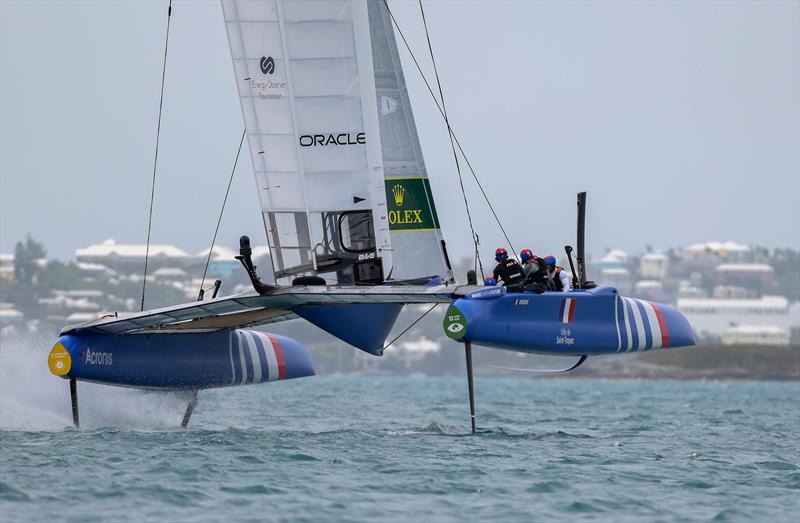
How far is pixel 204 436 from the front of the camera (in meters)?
11.5

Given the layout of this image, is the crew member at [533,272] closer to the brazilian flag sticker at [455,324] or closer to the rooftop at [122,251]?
the brazilian flag sticker at [455,324]

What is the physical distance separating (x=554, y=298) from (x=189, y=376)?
372 centimetres

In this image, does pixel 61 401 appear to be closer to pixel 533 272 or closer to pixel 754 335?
pixel 533 272

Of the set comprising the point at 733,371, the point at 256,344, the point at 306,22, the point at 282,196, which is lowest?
the point at 733,371

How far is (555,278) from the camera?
464 inches

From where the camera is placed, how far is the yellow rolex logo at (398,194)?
12078 mm

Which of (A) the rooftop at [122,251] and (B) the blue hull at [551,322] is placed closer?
(B) the blue hull at [551,322]

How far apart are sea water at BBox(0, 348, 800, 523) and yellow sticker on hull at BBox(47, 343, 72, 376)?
0.54 m

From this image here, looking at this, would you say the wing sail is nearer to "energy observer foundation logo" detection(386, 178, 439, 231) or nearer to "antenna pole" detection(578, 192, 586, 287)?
"energy observer foundation logo" detection(386, 178, 439, 231)

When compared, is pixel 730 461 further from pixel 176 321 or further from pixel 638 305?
pixel 176 321

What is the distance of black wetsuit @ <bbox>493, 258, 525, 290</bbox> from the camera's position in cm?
1133

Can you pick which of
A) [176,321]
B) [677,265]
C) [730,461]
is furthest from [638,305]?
[677,265]

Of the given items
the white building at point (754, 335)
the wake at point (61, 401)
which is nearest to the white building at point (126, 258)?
the white building at point (754, 335)

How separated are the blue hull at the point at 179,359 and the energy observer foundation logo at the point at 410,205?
2385 mm
